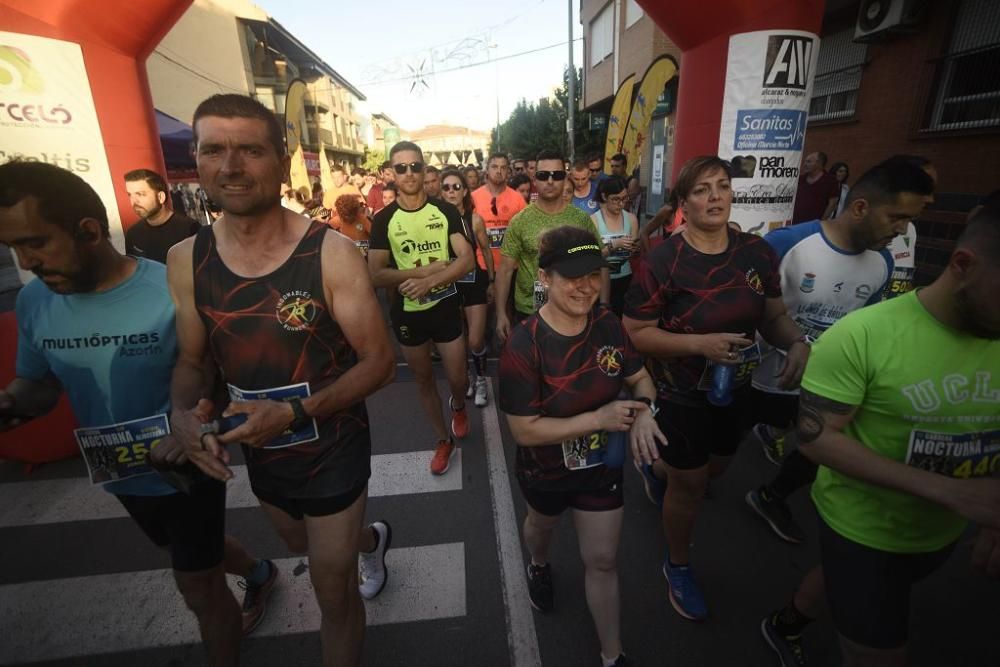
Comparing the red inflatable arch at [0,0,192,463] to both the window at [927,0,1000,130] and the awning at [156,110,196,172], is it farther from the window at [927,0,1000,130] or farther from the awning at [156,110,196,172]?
the window at [927,0,1000,130]

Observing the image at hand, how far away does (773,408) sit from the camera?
9.77 feet

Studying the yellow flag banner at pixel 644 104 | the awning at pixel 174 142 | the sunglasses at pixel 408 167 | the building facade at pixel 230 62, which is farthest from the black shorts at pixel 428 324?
the building facade at pixel 230 62

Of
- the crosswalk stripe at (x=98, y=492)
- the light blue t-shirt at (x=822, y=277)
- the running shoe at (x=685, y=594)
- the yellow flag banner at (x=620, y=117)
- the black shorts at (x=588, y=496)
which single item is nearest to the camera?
the black shorts at (x=588, y=496)

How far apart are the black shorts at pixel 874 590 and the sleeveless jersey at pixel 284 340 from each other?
1830 mm

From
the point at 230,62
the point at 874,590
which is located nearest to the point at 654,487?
the point at 874,590

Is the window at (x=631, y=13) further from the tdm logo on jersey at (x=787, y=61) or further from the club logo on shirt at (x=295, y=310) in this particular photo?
the club logo on shirt at (x=295, y=310)

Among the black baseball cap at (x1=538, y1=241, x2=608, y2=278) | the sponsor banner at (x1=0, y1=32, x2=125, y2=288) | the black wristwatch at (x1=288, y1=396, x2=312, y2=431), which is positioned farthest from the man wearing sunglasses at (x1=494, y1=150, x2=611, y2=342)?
the sponsor banner at (x1=0, y1=32, x2=125, y2=288)

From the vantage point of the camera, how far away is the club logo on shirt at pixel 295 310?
5.58 ft

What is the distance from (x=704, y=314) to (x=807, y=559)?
72.0 inches

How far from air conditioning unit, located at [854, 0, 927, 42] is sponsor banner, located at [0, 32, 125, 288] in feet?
32.3

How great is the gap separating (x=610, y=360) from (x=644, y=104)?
7547 millimetres

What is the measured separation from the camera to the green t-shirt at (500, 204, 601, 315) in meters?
3.97

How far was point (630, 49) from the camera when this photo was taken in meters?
16.1

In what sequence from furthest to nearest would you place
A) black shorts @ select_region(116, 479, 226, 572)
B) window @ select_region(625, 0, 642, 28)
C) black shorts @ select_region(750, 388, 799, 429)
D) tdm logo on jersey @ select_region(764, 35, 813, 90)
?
window @ select_region(625, 0, 642, 28), tdm logo on jersey @ select_region(764, 35, 813, 90), black shorts @ select_region(750, 388, 799, 429), black shorts @ select_region(116, 479, 226, 572)
